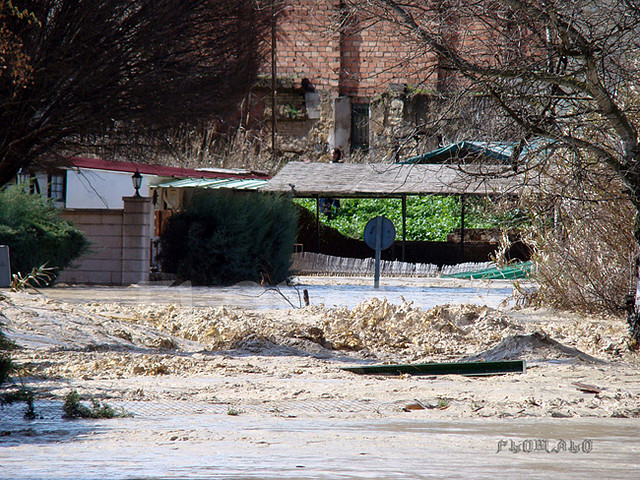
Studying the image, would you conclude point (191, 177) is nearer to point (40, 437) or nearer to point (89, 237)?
point (89, 237)

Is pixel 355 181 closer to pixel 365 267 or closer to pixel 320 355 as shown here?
pixel 365 267

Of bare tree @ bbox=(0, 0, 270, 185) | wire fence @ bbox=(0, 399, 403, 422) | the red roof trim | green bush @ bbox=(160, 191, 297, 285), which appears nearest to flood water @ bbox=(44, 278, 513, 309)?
green bush @ bbox=(160, 191, 297, 285)

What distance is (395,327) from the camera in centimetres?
1005

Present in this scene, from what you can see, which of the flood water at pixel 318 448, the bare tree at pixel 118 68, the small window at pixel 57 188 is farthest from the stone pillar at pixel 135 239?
the flood water at pixel 318 448

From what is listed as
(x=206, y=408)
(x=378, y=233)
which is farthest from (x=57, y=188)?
(x=206, y=408)

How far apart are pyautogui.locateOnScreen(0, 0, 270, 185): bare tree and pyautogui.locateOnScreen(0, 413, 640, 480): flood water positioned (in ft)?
18.3

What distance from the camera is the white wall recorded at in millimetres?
22422

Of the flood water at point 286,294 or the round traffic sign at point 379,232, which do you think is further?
the round traffic sign at point 379,232

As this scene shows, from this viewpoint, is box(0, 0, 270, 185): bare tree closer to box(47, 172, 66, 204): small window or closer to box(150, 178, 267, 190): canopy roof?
box(150, 178, 267, 190): canopy roof

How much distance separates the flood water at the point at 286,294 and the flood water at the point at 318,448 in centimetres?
751

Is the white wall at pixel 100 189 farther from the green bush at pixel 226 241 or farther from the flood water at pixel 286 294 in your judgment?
the flood water at pixel 286 294

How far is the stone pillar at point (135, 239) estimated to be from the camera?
60.8 feet

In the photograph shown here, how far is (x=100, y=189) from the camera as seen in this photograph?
887 inches

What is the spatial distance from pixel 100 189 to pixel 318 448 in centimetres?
1924
